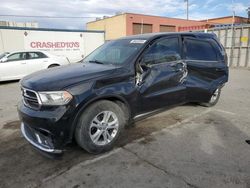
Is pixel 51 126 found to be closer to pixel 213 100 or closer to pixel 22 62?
pixel 213 100

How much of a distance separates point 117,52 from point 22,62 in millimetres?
7553

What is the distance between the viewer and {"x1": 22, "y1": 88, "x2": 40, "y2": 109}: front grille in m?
3.09

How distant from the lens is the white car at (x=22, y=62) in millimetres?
9875

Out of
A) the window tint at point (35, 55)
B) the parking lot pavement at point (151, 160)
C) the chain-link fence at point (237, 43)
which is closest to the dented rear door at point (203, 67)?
the parking lot pavement at point (151, 160)

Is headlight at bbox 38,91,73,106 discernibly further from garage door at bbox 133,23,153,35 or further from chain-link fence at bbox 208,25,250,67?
garage door at bbox 133,23,153,35

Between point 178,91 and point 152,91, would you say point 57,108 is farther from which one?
point 178,91

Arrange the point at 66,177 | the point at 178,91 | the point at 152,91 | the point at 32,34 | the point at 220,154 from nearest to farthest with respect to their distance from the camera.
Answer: the point at 66,177 → the point at 220,154 → the point at 152,91 → the point at 178,91 → the point at 32,34

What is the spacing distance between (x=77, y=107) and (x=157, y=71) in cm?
159

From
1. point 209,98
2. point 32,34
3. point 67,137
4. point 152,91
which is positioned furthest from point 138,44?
point 32,34

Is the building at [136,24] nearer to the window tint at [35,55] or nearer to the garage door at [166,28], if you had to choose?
the garage door at [166,28]

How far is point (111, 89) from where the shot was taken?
11.0ft

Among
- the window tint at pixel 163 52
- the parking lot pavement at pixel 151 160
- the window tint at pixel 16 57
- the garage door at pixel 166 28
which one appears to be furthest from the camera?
the garage door at pixel 166 28

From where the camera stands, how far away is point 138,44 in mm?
3979

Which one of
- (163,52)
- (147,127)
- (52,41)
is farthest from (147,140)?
(52,41)
